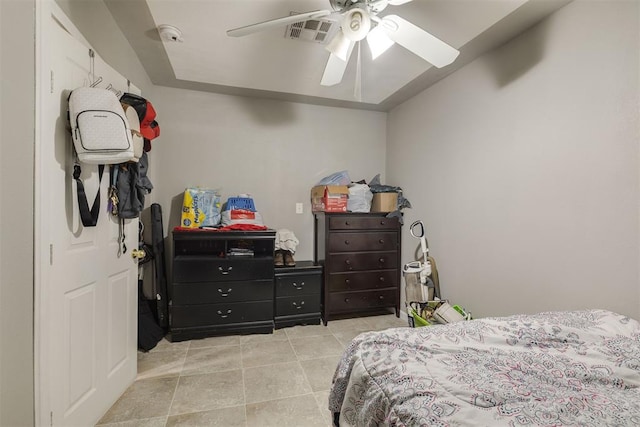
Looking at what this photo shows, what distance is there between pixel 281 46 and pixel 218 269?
6.76ft

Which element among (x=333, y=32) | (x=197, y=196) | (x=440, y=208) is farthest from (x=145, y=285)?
(x=440, y=208)

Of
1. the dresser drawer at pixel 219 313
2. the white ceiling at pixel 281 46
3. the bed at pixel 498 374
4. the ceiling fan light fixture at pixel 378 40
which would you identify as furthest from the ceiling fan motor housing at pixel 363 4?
the dresser drawer at pixel 219 313

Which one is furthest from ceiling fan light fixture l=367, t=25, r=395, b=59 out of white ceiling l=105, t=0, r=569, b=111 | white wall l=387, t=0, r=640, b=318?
white wall l=387, t=0, r=640, b=318

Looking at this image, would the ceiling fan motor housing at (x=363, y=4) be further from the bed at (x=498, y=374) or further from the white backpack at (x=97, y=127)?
the bed at (x=498, y=374)

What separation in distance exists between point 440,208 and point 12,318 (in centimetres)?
300

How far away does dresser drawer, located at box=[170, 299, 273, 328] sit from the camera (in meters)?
2.62

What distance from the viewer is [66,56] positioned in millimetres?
1357

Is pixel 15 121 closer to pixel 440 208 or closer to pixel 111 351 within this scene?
pixel 111 351

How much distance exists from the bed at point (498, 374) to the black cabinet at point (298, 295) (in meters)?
1.77

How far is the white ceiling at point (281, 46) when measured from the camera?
1757mm

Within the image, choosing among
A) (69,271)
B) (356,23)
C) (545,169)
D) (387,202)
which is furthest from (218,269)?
(545,169)

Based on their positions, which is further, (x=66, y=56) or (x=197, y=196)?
(x=197, y=196)

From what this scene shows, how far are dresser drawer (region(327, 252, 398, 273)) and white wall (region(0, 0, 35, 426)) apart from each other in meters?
2.35

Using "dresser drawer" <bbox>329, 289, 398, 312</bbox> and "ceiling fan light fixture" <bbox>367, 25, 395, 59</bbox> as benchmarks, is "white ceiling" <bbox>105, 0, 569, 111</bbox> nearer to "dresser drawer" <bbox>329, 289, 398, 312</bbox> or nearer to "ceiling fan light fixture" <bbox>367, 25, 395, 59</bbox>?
"ceiling fan light fixture" <bbox>367, 25, 395, 59</bbox>
